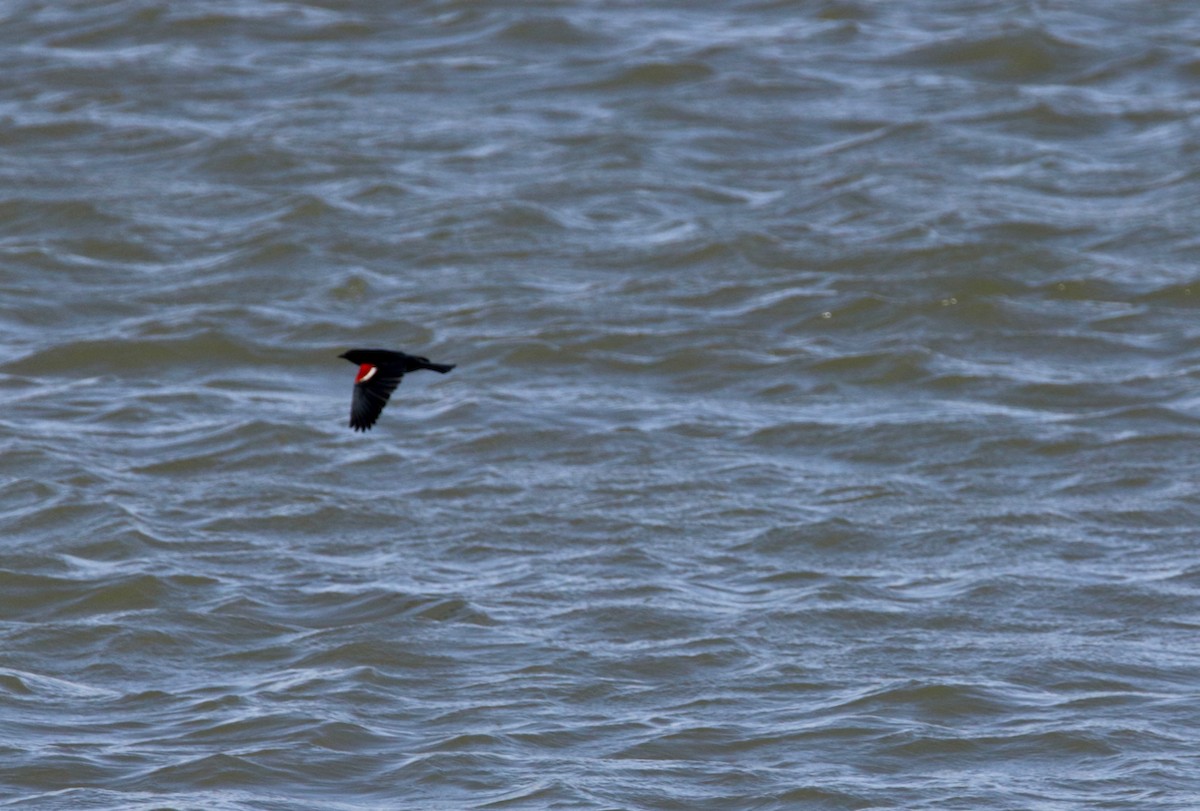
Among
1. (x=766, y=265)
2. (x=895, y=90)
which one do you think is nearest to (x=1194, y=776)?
(x=766, y=265)

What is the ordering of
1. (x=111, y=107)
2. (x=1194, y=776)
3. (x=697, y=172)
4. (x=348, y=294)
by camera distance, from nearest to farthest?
(x=1194, y=776), (x=348, y=294), (x=697, y=172), (x=111, y=107)

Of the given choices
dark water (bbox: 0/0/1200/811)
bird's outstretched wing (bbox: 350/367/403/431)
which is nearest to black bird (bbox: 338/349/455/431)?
bird's outstretched wing (bbox: 350/367/403/431)

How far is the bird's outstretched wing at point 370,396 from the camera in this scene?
6.79m

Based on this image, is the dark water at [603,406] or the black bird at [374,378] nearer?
the black bird at [374,378]

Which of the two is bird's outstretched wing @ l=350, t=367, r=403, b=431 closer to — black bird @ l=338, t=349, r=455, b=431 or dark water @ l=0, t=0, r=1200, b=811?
black bird @ l=338, t=349, r=455, b=431

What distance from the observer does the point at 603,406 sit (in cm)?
1032

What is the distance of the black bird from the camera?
6.80 meters

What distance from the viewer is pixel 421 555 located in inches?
352

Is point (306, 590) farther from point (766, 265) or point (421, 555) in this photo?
point (766, 265)

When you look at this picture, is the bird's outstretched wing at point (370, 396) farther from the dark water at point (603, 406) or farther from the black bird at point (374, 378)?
the dark water at point (603, 406)

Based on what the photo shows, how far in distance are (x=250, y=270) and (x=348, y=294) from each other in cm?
71

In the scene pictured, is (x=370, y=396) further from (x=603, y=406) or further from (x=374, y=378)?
(x=603, y=406)

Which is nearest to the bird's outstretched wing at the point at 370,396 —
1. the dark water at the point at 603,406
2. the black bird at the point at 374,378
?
the black bird at the point at 374,378

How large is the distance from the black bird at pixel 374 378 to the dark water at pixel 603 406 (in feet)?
4.18
